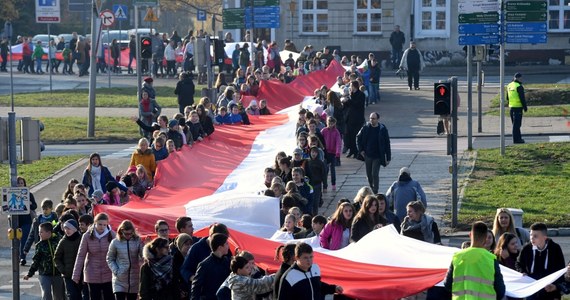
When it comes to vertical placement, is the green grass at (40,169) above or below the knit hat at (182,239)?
below

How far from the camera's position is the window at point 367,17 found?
61.4 metres

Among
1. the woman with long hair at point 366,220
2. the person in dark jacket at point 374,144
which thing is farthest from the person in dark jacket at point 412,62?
the woman with long hair at point 366,220

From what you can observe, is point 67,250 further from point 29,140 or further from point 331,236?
point 331,236

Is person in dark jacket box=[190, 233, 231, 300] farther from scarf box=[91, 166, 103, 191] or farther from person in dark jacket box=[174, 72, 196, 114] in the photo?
person in dark jacket box=[174, 72, 196, 114]

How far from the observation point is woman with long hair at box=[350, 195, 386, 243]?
16594mm

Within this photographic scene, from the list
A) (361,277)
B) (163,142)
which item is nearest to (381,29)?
(163,142)

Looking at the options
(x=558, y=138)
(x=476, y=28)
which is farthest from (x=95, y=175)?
(x=558, y=138)

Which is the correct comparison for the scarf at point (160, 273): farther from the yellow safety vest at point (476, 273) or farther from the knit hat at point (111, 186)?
the knit hat at point (111, 186)

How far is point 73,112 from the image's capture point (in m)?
44.1

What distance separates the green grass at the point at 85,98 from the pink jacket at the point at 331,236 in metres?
28.1

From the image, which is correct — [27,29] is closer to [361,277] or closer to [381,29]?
[381,29]

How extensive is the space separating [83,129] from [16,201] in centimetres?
2130

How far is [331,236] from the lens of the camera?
54.9 feet

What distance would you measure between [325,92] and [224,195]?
12.4 m
